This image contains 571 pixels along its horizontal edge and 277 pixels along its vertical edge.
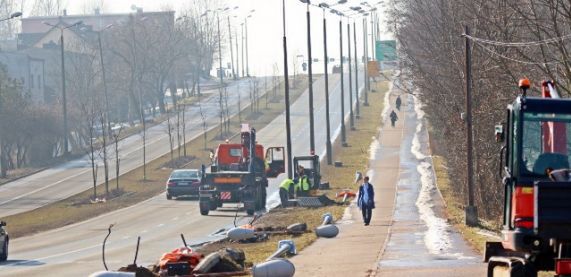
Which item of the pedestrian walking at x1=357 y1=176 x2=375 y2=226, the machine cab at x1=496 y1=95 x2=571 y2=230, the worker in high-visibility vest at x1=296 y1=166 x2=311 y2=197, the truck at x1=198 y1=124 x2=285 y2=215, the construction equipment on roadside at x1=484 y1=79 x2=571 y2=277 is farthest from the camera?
the worker in high-visibility vest at x1=296 y1=166 x2=311 y2=197

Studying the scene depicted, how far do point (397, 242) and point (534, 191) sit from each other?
15834mm

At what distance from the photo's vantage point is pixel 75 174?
78.4 meters

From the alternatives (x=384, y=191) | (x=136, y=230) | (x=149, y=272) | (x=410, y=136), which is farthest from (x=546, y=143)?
(x=410, y=136)

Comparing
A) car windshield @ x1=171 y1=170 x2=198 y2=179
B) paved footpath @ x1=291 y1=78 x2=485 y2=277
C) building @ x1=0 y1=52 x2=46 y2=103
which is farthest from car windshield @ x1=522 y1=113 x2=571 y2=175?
building @ x1=0 y1=52 x2=46 y2=103

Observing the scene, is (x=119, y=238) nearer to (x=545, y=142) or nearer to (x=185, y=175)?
(x=185, y=175)

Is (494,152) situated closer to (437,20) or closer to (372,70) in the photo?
(437,20)

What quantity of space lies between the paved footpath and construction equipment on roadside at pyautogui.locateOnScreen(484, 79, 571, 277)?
5514mm

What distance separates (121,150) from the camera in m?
91.5

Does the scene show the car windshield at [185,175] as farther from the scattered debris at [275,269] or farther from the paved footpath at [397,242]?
the scattered debris at [275,269]

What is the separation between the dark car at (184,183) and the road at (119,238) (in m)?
0.73

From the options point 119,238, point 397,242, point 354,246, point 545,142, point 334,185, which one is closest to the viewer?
point 545,142

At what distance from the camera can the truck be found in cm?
5016

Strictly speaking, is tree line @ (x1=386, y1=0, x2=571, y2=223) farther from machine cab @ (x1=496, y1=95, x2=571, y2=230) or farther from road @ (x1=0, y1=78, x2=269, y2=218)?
road @ (x1=0, y1=78, x2=269, y2=218)

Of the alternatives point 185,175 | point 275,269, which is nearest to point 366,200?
point 275,269
